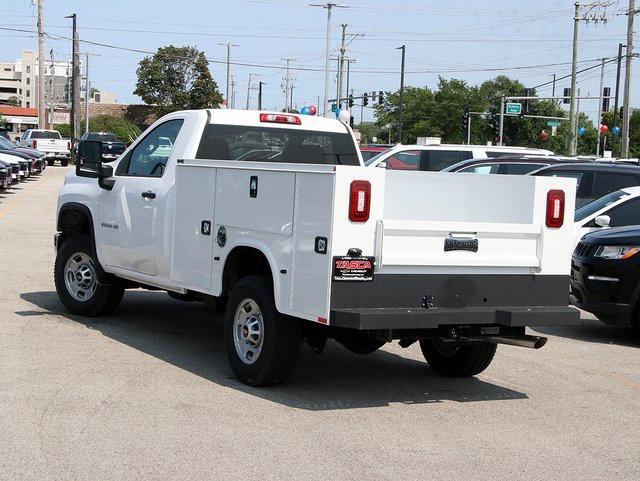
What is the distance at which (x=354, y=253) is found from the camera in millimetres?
7078

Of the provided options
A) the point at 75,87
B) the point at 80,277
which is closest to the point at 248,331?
the point at 80,277

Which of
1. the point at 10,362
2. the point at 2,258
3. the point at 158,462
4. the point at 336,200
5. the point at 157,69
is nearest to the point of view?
the point at 158,462

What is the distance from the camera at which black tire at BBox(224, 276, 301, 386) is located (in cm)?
764

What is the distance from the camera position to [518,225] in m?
7.80

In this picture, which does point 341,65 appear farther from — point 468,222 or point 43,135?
point 468,222

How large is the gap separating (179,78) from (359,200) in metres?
91.7

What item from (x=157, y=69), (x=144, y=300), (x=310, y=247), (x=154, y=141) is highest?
(x=157, y=69)

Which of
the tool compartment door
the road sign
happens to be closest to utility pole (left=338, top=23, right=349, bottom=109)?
the road sign

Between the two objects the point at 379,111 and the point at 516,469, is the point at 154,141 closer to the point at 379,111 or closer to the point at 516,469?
the point at 516,469

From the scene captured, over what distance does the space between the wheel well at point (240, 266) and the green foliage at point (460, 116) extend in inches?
3943

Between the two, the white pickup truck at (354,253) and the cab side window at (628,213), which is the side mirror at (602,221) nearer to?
the cab side window at (628,213)

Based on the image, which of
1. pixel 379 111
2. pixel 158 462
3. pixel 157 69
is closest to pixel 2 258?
pixel 158 462

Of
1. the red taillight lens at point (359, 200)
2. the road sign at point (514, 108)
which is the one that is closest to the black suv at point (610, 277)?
the red taillight lens at point (359, 200)

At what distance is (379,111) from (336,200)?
11373 cm
